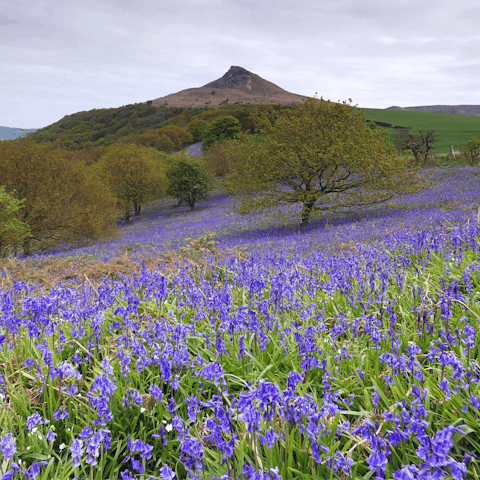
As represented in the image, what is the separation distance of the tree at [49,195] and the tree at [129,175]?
12853 millimetres

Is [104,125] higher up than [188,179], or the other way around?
[104,125]

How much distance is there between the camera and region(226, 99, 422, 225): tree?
1745 cm

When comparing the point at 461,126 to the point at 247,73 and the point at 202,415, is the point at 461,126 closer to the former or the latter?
the point at 202,415

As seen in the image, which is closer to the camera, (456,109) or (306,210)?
(306,210)

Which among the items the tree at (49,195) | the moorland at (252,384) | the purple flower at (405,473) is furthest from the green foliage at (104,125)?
the purple flower at (405,473)

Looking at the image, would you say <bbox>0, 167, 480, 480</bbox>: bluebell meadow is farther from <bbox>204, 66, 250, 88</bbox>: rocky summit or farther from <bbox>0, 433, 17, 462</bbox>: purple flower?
<bbox>204, 66, 250, 88</bbox>: rocky summit

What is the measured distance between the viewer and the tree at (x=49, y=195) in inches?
982

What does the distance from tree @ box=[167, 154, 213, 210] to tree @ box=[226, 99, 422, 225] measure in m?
23.0

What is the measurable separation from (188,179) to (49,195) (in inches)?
727

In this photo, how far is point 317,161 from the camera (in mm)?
17656

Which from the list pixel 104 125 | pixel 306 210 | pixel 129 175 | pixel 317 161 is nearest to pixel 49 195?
pixel 129 175

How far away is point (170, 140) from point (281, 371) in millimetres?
80480

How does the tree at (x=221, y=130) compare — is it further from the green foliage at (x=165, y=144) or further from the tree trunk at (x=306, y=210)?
the tree trunk at (x=306, y=210)

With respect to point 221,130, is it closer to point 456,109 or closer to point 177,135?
point 177,135
